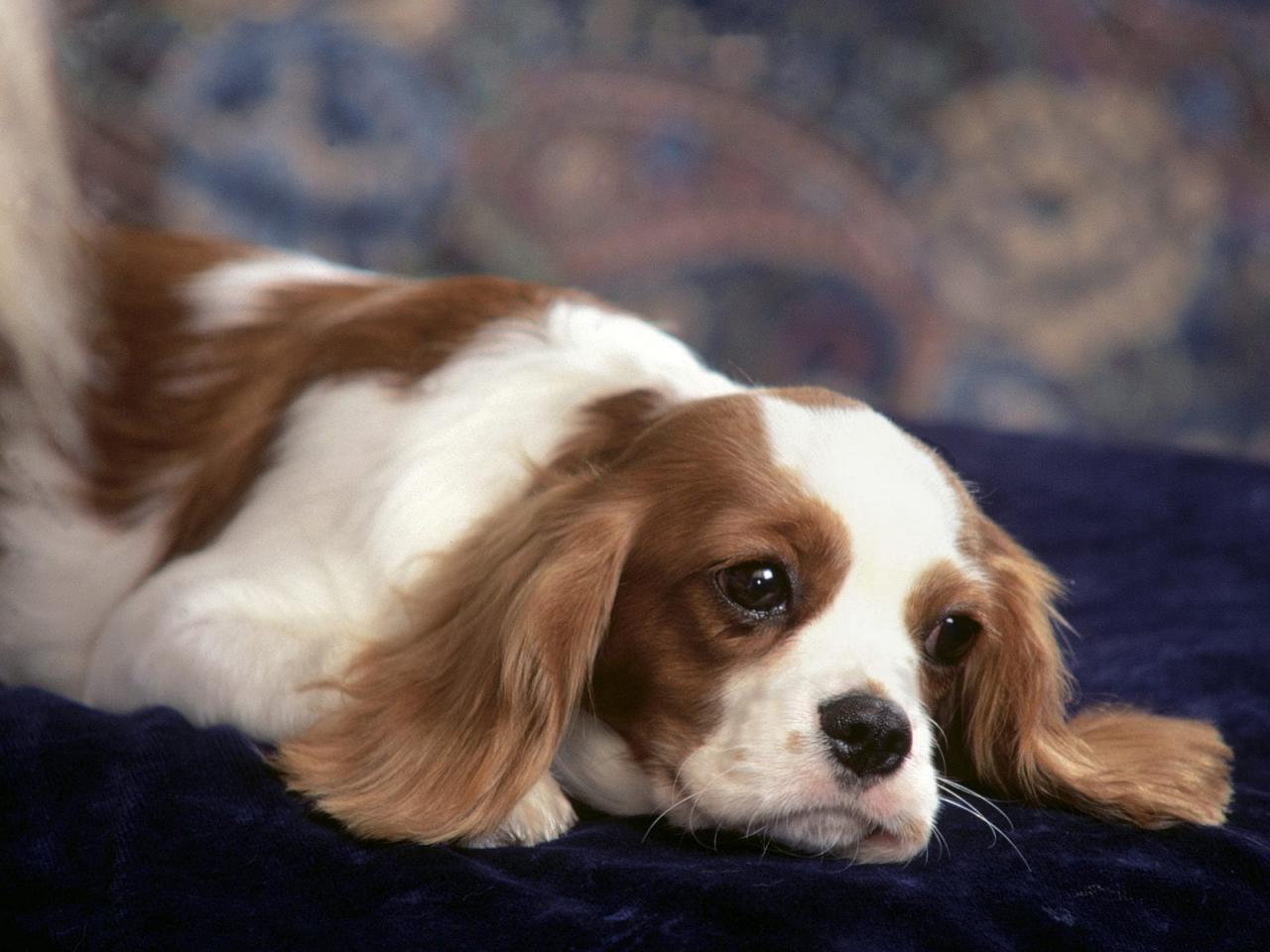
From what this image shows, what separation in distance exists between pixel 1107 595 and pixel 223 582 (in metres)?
1.51

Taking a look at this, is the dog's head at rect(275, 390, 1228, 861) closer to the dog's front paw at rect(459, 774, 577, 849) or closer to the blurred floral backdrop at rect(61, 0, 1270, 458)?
the dog's front paw at rect(459, 774, 577, 849)

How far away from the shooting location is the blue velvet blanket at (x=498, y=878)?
4.66 feet

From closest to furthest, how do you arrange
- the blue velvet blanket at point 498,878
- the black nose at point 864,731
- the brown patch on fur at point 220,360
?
the blue velvet blanket at point 498,878, the black nose at point 864,731, the brown patch on fur at point 220,360

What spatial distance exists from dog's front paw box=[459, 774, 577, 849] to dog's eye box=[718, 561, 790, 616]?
0.28 metres

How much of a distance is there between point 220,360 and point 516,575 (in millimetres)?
843

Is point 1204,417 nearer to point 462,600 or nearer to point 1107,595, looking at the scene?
point 1107,595

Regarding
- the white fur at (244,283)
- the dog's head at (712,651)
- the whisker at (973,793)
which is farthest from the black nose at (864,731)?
the white fur at (244,283)

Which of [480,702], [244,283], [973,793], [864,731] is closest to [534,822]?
[480,702]

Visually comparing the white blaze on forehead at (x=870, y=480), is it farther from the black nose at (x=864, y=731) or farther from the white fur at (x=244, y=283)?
the white fur at (x=244, y=283)

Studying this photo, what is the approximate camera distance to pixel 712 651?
1.65m

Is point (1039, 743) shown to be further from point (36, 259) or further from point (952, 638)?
point (36, 259)

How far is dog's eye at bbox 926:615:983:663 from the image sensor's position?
5.74ft

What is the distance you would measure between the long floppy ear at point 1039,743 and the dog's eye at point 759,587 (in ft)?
0.95

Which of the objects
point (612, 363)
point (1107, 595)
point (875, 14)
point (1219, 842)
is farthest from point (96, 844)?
point (875, 14)
